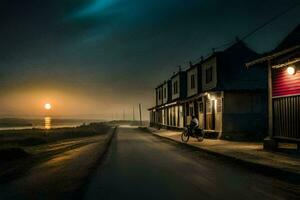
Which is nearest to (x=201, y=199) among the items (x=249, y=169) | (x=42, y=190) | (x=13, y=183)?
(x=42, y=190)

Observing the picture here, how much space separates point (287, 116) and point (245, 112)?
1228 centimetres

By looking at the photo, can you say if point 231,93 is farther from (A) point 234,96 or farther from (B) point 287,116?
(B) point 287,116

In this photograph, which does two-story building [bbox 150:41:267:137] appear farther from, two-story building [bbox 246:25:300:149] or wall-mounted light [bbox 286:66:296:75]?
wall-mounted light [bbox 286:66:296:75]

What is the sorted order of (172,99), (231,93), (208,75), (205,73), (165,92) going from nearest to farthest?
1. (231,93)
2. (208,75)
3. (205,73)
4. (172,99)
5. (165,92)

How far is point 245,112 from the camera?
2905 cm

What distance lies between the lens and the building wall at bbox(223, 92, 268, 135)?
1133 inches

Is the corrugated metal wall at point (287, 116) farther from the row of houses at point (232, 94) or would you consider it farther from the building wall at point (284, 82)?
the row of houses at point (232, 94)

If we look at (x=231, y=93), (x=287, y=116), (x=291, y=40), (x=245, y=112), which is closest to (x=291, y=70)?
(x=291, y=40)

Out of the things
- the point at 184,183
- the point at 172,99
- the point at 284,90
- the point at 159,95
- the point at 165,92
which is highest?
the point at 165,92

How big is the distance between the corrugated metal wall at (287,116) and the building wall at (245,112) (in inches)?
430

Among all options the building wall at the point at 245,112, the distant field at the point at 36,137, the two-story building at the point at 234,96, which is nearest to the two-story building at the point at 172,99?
the two-story building at the point at 234,96

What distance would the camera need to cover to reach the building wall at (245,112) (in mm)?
28781

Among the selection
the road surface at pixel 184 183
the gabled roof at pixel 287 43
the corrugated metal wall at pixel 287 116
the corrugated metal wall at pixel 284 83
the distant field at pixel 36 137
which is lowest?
the distant field at pixel 36 137

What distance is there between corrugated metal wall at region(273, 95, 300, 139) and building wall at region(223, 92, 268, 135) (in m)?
10.9
